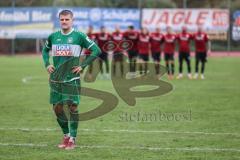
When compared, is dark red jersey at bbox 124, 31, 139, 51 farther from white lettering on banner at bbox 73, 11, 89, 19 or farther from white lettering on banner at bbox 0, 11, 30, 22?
white lettering on banner at bbox 0, 11, 30, 22

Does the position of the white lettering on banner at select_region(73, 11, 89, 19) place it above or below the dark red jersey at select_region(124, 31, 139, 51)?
above

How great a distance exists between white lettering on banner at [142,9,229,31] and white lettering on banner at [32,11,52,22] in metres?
6.41

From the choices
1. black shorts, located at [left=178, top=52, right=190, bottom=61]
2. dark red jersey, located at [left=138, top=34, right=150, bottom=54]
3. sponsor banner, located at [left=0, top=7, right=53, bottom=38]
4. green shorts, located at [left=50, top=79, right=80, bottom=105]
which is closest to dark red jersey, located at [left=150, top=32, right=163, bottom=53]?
dark red jersey, located at [left=138, top=34, right=150, bottom=54]

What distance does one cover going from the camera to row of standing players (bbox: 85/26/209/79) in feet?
81.1

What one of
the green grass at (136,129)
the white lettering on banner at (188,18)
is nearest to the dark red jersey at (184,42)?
the green grass at (136,129)

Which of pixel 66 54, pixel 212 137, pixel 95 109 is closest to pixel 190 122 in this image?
pixel 212 137

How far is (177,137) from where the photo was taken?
1053 centimetres

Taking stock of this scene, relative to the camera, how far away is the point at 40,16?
41.3 m

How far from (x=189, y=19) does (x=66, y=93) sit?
3154 centimetres

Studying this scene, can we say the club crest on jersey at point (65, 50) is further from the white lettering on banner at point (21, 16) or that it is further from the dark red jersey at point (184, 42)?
the white lettering on banner at point (21, 16)

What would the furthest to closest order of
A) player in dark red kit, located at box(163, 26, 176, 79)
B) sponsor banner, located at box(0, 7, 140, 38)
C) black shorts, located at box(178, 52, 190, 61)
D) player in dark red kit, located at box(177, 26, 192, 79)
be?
sponsor banner, located at box(0, 7, 140, 38)
player in dark red kit, located at box(163, 26, 176, 79)
black shorts, located at box(178, 52, 190, 61)
player in dark red kit, located at box(177, 26, 192, 79)

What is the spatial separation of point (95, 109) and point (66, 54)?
5169 millimetres

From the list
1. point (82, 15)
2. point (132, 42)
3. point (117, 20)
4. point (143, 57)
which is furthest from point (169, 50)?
point (82, 15)

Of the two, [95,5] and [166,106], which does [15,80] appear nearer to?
[166,106]
